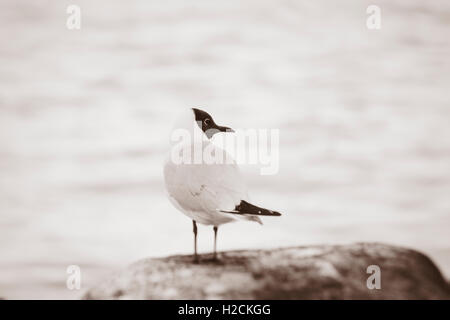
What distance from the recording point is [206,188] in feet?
16.4

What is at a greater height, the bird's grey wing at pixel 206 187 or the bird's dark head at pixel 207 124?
the bird's dark head at pixel 207 124

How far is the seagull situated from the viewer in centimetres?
494

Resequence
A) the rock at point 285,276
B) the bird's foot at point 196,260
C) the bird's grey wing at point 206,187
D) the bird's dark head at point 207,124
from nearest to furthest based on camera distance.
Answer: the rock at point 285,276 → the bird's grey wing at point 206,187 → the bird's foot at point 196,260 → the bird's dark head at point 207,124

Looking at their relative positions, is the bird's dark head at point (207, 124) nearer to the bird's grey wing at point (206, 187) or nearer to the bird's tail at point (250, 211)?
the bird's grey wing at point (206, 187)

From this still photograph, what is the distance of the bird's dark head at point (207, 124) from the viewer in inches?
214

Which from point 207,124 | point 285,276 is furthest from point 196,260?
point 207,124

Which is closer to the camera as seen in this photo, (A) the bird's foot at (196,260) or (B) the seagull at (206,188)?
(B) the seagull at (206,188)

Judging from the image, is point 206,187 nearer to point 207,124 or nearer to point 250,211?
point 250,211

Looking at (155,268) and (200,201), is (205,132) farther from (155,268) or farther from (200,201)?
(155,268)

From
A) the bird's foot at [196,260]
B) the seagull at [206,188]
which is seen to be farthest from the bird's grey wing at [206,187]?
the bird's foot at [196,260]

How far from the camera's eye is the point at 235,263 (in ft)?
16.8

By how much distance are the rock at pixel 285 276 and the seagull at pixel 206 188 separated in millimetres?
291
